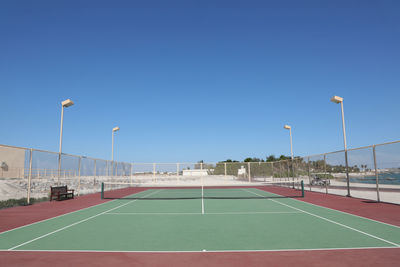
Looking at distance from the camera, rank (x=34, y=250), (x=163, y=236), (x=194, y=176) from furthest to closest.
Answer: (x=194, y=176), (x=163, y=236), (x=34, y=250)

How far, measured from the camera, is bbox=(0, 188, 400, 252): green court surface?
20.0 feet

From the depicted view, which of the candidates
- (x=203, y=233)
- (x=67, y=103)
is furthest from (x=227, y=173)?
(x=203, y=233)

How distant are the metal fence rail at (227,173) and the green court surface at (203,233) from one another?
15.5 ft

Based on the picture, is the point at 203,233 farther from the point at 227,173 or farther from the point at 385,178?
the point at 227,173

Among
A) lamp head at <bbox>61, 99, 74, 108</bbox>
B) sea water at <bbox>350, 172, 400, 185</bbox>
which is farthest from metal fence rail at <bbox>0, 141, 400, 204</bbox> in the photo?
lamp head at <bbox>61, 99, 74, 108</bbox>

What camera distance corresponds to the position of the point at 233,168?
29484 mm

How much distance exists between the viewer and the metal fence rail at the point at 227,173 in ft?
44.3

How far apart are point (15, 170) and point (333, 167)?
92.5ft

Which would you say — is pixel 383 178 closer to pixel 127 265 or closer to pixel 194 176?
pixel 127 265

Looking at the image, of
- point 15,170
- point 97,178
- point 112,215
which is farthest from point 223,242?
point 15,170

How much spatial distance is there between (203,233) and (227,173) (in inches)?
879

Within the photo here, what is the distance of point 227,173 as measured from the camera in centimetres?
2939

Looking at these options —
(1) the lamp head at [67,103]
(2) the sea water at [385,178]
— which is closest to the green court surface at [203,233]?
(2) the sea water at [385,178]

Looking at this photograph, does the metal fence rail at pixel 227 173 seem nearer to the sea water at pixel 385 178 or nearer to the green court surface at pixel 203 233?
the sea water at pixel 385 178
